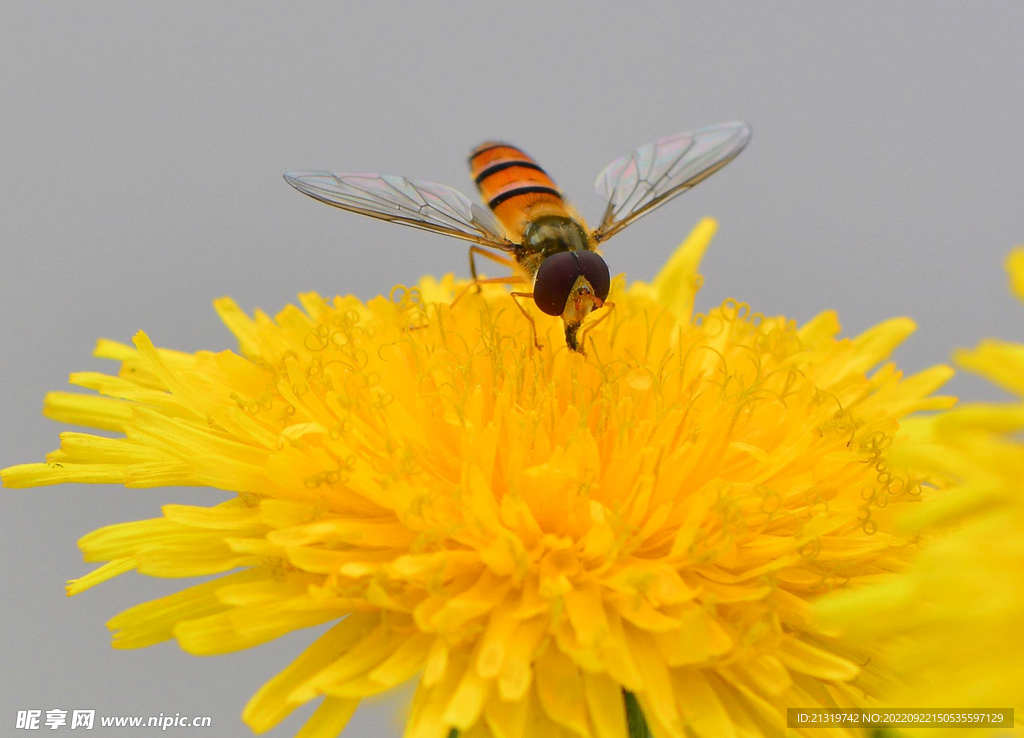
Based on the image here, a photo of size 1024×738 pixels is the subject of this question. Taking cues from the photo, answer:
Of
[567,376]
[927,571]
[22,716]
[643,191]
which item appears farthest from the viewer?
[643,191]

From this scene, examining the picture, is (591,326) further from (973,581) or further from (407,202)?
(973,581)

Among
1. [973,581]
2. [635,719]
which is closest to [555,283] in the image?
[635,719]

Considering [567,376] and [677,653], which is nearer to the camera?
[677,653]

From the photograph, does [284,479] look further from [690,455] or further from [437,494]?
[690,455]

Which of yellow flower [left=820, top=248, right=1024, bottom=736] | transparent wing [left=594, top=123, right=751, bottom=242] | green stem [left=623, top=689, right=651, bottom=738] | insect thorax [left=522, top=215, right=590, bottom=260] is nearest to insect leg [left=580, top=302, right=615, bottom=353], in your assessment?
insect thorax [left=522, top=215, right=590, bottom=260]

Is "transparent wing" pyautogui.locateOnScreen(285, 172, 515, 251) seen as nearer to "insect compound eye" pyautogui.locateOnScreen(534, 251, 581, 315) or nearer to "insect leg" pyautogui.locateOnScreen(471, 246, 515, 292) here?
"insect leg" pyautogui.locateOnScreen(471, 246, 515, 292)

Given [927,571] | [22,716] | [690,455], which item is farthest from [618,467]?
[22,716]

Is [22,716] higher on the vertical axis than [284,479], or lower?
lower

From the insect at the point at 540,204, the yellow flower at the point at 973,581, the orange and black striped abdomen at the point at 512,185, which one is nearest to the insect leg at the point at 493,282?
the insect at the point at 540,204
